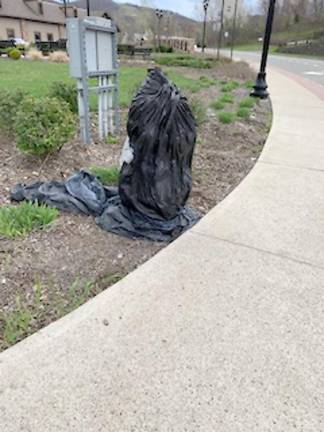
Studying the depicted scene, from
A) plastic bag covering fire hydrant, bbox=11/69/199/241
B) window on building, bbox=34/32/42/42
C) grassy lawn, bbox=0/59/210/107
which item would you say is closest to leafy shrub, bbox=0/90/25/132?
plastic bag covering fire hydrant, bbox=11/69/199/241

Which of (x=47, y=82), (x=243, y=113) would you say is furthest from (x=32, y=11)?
(x=243, y=113)

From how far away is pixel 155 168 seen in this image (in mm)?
3182

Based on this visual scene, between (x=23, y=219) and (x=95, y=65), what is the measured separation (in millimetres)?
3041

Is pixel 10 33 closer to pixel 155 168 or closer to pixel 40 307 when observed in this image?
pixel 155 168

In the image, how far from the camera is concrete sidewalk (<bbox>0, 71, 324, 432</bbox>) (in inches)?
67.0

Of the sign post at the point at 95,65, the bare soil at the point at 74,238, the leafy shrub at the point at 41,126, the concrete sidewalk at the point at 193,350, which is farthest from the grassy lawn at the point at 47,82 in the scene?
the concrete sidewalk at the point at 193,350

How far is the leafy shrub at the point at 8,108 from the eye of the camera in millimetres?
5164

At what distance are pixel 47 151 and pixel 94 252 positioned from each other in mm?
1997

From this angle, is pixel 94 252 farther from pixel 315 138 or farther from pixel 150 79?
pixel 315 138

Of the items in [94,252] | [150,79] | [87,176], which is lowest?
[94,252]

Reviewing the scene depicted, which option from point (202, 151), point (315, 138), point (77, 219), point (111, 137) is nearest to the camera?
point (77, 219)

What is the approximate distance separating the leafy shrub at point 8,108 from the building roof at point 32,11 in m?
55.2

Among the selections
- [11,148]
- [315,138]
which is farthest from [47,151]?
[315,138]

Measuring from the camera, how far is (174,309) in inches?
93.2
